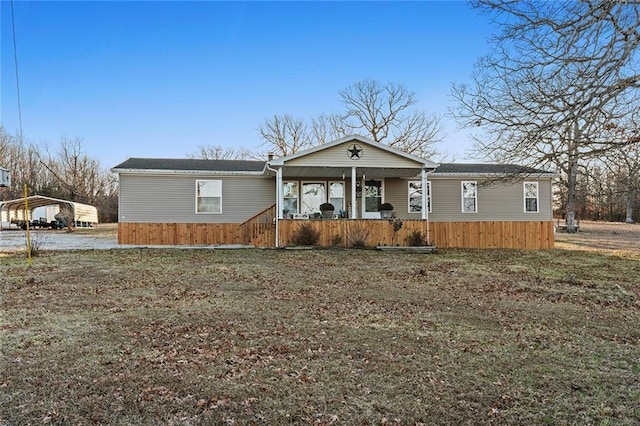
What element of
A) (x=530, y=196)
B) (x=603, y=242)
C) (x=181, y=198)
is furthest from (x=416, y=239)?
(x=603, y=242)

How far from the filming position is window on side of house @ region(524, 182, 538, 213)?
18.2 m

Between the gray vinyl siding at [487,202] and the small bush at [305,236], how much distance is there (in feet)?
17.0

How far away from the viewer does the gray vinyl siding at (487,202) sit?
18.0 m

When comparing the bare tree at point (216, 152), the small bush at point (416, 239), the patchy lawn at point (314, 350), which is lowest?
the patchy lawn at point (314, 350)

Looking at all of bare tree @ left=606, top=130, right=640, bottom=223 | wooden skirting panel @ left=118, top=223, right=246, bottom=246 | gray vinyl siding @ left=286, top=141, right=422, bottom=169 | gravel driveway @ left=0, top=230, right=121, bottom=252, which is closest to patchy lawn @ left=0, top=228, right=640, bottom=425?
bare tree @ left=606, top=130, right=640, bottom=223

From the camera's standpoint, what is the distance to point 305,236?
14.3m

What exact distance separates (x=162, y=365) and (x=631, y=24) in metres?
7.52

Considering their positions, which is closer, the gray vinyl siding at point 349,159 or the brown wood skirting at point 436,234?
the gray vinyl siding at point 349,159

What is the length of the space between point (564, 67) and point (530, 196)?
12570mm

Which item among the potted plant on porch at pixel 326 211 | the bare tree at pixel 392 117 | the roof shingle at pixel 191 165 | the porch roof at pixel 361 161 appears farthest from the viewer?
the bare tree at pixel 392 117

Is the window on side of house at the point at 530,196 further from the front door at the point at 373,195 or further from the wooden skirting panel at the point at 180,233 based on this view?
the wooden skirting panel at the point at 180,233

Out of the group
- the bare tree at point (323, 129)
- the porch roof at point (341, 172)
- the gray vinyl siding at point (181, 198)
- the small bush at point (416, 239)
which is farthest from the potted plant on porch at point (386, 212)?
the bare tree at point (323, 129)

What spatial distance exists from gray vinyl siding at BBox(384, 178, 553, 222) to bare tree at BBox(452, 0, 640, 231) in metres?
9.21

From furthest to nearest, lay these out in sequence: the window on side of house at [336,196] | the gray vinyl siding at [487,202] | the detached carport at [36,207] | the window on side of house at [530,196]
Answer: the detached carport at [36,207] < the window on side of house at [530,196] < the gray vinyl siding at [487,202] < the window on side of house at [336,196]
